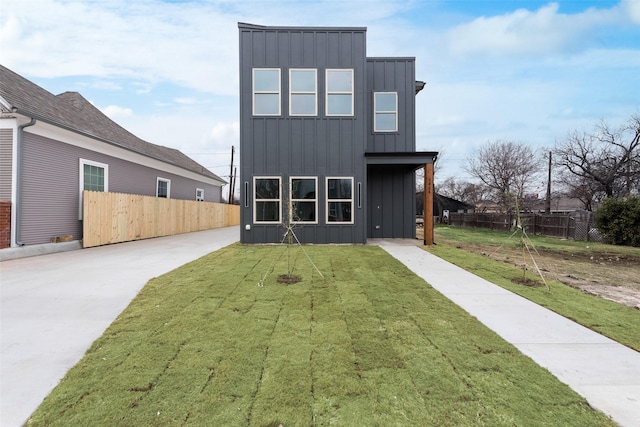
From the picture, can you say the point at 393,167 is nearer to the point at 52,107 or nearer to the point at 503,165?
the point at 52,107

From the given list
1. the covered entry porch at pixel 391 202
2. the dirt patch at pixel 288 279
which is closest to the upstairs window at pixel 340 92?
the covered entry porch at pixel 391 202

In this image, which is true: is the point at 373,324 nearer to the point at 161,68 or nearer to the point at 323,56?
the point at 323,56

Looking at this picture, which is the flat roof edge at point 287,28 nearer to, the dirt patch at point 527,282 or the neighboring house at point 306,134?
the neighboring house at point 306,134

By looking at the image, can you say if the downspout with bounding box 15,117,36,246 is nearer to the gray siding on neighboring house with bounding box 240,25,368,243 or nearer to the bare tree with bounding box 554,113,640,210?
the gray siding on neighboring house with bounding box 240,25,368,243

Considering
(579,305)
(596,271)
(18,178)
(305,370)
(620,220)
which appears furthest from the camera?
(620,220)

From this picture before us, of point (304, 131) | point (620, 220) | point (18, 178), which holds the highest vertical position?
point (304, 131)

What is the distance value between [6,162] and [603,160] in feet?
103

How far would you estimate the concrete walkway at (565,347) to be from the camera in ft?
7.03

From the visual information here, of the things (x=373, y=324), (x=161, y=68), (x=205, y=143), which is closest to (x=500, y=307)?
(x=373, y=324)

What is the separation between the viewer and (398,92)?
39.1 feet

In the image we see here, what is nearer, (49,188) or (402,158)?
(49,188)

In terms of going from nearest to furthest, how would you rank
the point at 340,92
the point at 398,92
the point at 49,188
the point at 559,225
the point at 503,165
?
the point at 49,188 < the point at 340,92 < the point at 398,92 < the point at 559,225 < the point at 503,165

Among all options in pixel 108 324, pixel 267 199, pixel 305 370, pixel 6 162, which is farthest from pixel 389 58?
pixel 6 162

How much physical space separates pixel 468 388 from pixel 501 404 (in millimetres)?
225
